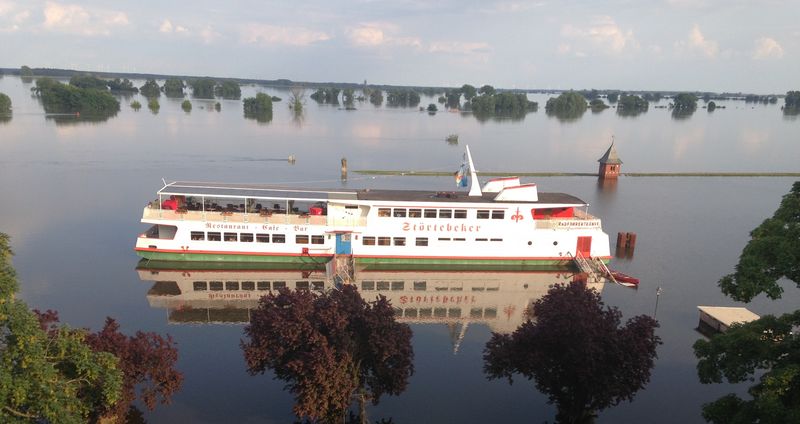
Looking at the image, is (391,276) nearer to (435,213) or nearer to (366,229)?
(366,229)

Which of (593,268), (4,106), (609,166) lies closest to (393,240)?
(593,268)

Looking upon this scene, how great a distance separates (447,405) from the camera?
797 inches

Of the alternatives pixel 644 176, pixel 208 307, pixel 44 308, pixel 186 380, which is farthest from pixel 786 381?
pixel 644 176

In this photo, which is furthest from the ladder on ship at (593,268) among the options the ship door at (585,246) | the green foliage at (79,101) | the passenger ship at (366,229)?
the green foliage at (79,101)

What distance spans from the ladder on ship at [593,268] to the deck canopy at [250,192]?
14.9 m

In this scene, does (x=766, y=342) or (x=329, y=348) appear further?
(x=329, y=348)

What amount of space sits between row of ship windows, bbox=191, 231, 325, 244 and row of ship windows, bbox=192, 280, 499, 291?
9.92 feet

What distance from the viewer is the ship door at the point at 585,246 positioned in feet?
115

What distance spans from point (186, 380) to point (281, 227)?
45.6 ft

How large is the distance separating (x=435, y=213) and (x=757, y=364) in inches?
938

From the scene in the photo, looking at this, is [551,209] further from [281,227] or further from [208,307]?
[208,307]

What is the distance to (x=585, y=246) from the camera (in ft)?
115

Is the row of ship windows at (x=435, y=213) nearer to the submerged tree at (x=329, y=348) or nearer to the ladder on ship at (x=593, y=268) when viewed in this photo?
the ladder on ship at (x=593, y=268)

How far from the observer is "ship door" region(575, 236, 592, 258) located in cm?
3509
